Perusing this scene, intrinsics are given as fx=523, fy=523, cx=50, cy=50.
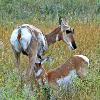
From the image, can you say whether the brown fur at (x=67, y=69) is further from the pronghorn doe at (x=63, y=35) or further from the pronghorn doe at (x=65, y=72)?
the pronghorn doe at (x=63, y=35)

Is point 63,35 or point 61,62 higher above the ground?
point 63,35

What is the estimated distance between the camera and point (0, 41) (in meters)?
11.0

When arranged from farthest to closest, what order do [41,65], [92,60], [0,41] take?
1. [0,41]
2. [92,60]
3. [41,65]

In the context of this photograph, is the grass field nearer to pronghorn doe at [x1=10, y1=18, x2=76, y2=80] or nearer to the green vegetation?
the green vegetation

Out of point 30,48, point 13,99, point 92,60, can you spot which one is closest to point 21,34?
point 30,48

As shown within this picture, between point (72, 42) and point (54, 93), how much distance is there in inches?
130

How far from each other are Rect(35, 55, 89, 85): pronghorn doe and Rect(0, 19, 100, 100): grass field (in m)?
0.18

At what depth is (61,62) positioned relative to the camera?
972 centimetres

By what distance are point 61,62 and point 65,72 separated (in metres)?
1.03

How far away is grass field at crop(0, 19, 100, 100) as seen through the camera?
6.90 m

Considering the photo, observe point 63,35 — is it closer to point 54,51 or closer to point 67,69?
point 54,51

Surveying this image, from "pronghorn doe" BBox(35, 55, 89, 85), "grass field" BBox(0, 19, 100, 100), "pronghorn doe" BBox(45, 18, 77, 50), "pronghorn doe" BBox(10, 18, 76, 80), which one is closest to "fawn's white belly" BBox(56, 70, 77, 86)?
"pronghorn doe" BBox(35, 55, 89, 85)

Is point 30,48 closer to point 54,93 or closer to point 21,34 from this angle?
point 21,34

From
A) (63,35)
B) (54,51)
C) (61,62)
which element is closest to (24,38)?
(61,62)
